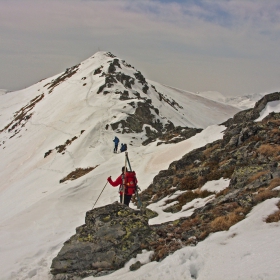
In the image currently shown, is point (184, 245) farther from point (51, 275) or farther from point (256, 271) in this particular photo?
point (51, 275)

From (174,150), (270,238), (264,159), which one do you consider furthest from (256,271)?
(174,150)

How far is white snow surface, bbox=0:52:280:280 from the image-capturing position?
294 inches

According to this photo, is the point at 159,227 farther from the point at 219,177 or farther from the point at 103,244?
the point at 219,177

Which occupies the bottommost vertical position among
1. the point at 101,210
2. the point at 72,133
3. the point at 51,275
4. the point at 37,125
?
the point at 51,275

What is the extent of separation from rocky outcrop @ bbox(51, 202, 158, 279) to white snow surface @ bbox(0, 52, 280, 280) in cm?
52

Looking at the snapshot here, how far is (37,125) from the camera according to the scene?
53.9 metres

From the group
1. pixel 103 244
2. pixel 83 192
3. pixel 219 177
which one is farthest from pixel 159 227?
pixel 83 192

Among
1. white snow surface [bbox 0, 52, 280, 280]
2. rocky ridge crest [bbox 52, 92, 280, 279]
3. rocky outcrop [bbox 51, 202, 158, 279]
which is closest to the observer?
white snow surface [bbox 0, 52, 280, 280]

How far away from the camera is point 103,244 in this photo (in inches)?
388

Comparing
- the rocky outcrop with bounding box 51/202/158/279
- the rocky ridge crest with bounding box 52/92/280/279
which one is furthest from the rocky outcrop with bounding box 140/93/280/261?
the rocky outcrop with bounding box 51/202/158/279

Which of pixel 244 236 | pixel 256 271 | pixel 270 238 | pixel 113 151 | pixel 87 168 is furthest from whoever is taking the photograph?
pixel 113 151

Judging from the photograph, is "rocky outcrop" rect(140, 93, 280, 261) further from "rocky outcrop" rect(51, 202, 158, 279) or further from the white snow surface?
"rocky outcrop" rect(51, 202, 158, 279)

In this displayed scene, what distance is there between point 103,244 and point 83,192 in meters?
14.0

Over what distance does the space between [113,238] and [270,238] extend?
16.3 feet
